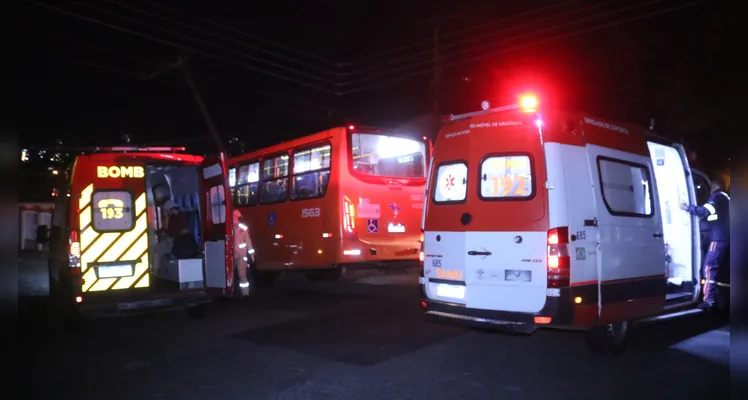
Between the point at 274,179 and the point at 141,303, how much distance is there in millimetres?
5580

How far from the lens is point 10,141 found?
2738 millimetres

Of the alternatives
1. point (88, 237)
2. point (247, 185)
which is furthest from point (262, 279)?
point (88, 237)

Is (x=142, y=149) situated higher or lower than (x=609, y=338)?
higher

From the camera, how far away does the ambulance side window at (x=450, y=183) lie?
6887 mm

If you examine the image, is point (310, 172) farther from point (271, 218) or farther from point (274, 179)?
point (271, 218)

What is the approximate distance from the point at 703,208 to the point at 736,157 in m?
5.53

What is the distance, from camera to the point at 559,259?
19.4 ft

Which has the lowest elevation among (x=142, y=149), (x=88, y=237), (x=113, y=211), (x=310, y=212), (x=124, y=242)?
(x=124, y=242)

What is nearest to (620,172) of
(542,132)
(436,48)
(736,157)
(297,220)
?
(542,132)

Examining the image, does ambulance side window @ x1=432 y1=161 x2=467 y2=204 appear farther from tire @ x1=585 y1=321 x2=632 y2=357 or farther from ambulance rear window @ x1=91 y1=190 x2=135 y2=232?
ambulance rear window @ x1=91 y1=190 x2=135 y2=232

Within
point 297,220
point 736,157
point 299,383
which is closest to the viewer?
point 736,157

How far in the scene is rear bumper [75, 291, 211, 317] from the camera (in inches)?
326

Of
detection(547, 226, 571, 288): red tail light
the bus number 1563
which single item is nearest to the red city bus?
the bus number 1563

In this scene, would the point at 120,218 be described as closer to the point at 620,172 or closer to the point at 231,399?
the point at 231,399
